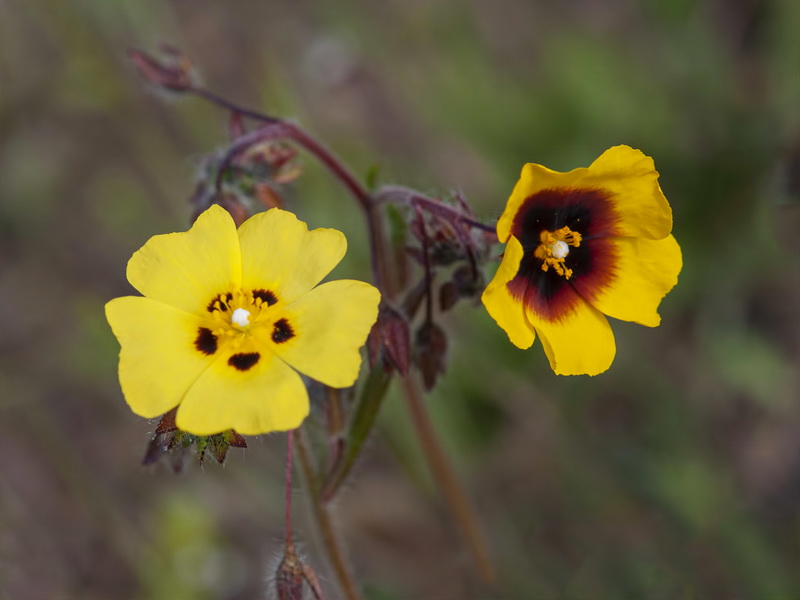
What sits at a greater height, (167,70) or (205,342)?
(167,70)

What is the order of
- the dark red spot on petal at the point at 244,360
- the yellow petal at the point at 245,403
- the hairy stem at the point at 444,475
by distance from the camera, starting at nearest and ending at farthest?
1. the yellow petal at the point at 245,403
2. the dark red spot on petal at the point at 244,360
3. the hairy stem at the point at 444,475

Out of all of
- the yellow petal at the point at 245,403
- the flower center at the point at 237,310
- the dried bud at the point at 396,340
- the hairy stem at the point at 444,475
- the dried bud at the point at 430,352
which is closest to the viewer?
the yellow petal at the point at 245,403

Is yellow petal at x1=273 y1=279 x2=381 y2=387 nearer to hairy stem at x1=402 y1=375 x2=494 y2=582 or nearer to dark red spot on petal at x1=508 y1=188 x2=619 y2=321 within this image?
dark red spot on petal at x1=508 y1=188 x2=619 y2=321

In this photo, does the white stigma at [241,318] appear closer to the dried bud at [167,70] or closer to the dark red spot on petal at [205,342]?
the dark red spot on petal at [205,342]

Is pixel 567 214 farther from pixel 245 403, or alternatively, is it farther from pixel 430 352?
pixel 245 403

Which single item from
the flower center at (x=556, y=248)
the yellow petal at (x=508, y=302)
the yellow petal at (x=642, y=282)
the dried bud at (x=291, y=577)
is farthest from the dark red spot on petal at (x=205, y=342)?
the yellow petal at (x=642, y=282)

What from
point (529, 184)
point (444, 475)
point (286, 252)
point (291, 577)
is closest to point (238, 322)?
point (286, 252)

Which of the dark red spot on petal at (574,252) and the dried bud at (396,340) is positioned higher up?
the dark red spot on petal at (574,252)

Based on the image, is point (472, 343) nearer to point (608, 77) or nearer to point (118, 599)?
point (608, 77)

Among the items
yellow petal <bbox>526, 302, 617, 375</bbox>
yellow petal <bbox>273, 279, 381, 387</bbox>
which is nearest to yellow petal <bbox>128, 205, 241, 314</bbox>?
yellow petal <bbox>273, 279, 381, 387</bbox>
